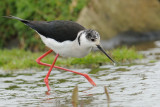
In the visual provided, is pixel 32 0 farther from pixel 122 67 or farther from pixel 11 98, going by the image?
pixel 11 98

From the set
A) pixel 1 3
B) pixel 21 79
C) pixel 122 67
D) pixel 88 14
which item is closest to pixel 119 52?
pixel 122 67

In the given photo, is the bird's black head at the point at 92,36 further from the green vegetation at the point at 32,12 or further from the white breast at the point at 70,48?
the green vegetation at the point at 32,12

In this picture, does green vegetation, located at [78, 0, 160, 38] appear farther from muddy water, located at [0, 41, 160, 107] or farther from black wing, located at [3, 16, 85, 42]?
black wing, located at [3, 16, 85, 42]

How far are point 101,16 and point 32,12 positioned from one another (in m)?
2.47

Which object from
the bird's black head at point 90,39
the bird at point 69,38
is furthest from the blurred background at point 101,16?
the bird's black head at point 90,39

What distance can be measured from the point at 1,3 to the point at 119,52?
603cm

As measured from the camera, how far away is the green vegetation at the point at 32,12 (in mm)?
12727

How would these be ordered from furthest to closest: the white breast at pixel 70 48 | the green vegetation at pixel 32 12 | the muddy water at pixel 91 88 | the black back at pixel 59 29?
the green vegetation at pixel 32 12, the black back at pixel 59 29, the white breast at pixel 70 48, the muddy water at pixel 91 88

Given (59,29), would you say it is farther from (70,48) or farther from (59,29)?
(70,48)

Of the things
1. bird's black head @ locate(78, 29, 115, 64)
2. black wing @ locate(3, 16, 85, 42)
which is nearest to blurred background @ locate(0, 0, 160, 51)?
black wing @ locate(3, 16, 85, 42)

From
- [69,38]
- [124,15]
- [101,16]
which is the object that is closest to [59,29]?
[69,38]

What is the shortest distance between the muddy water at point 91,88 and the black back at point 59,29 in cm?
96

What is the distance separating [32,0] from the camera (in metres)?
12.8

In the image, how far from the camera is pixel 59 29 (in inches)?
291
